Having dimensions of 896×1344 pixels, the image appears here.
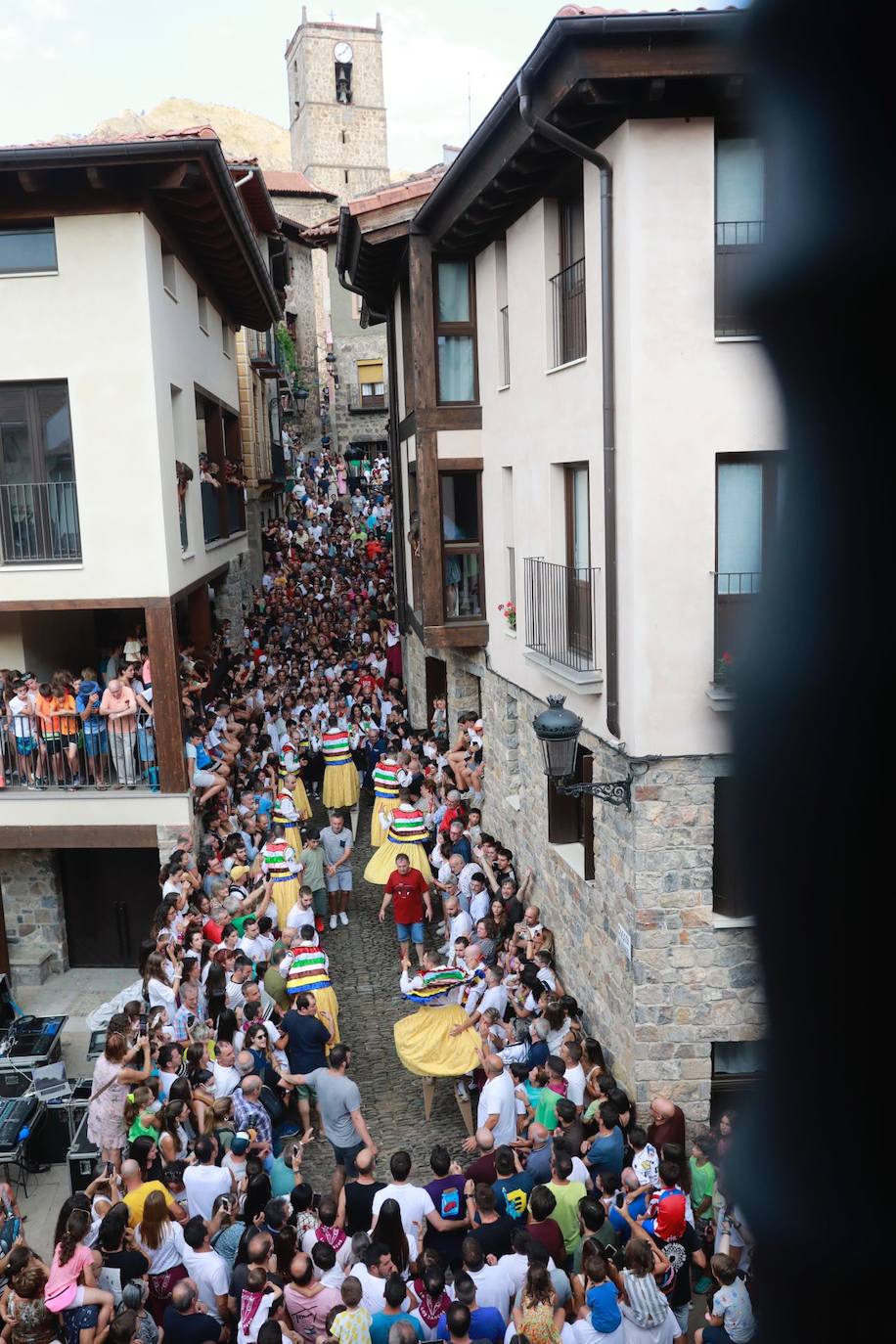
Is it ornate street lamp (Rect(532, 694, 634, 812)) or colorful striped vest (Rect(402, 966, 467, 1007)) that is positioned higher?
ornate street lamp (Rect(532, 694, 634, 812))

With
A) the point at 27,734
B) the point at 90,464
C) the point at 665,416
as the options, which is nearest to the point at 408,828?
the point at 27,734

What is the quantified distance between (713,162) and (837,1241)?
9.96m

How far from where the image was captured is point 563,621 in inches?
490

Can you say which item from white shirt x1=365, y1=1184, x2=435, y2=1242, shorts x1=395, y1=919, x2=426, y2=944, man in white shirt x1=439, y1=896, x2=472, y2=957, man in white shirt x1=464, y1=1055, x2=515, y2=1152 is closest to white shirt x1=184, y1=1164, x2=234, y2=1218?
white shirt x1=365, y1=1184, x2=435, y2=1242

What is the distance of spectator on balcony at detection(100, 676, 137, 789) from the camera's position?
589 inches

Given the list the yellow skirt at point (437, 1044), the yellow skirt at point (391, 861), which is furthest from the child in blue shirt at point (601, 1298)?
the yellow skirt at point (391, 861)

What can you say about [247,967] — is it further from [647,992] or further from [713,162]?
[713,162]

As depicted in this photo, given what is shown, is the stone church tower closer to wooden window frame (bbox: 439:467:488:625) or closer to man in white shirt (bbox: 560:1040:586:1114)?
wooden window frame (bbox: 439:467:488:625)

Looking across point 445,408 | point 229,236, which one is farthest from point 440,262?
point 229,236

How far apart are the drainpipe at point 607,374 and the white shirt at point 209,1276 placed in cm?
513

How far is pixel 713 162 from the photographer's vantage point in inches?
376

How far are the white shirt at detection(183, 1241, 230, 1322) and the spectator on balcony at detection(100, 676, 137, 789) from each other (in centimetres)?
837

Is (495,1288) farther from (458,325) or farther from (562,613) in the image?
(458,325)

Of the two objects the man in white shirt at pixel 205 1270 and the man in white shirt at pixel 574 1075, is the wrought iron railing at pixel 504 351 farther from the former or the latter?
the man in white shirt at pixel 205 1270
